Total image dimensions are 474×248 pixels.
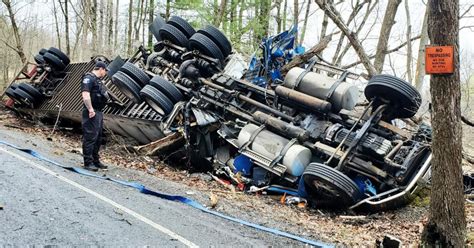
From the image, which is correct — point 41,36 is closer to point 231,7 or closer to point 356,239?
point 231,7

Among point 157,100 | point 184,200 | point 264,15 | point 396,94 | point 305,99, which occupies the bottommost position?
point 184,200

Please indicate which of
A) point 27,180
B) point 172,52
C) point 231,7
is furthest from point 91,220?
point 231,7

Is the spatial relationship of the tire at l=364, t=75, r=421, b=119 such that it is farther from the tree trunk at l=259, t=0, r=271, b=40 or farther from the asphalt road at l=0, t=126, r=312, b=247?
the tree trunk at l=259, t=0, r=271, b=40

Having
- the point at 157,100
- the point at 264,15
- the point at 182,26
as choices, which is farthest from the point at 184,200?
the point at 264,15

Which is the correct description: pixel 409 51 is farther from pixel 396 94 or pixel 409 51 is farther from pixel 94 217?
pixel 94 217

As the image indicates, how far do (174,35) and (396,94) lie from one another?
18.0 ft

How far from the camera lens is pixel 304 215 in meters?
5.88

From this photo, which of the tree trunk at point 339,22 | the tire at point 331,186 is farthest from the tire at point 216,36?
the tire at point 331,186

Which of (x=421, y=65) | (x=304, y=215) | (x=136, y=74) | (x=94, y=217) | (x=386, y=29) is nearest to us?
(x=94, y=217)

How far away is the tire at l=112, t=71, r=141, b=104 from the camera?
8461 mm

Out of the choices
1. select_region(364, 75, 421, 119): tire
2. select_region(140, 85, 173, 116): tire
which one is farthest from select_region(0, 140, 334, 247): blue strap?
select_region(364, 75, 421, 119): tire

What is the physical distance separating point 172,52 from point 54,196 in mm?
5938

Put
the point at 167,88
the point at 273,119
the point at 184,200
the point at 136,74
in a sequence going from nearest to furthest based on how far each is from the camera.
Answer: the point at 184,200 < the point at 273,119 < the point at 167,88 < the point at 136,74

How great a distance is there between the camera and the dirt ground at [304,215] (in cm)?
476
